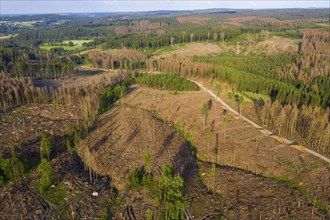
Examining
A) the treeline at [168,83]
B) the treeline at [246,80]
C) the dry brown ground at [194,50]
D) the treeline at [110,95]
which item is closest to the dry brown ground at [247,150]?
the treeline at [110,95]

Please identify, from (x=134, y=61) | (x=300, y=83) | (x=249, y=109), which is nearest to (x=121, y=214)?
(x=249, y=109)

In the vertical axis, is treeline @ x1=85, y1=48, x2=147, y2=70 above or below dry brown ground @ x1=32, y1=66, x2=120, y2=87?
above

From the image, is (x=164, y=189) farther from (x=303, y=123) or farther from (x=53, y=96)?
(x=53, y=96)

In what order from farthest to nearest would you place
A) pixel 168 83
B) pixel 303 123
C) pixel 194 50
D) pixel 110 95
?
pixel 194 50, pixel 168 83, pixel 110 95, pixel 303 123

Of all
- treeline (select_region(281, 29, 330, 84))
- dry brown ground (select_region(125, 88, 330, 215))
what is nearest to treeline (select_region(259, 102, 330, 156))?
dry brown ground (select_region(125, 88, 330, 215))

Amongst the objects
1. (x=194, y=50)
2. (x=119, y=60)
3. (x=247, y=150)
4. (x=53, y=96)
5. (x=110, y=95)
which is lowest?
(x=247, y=150)

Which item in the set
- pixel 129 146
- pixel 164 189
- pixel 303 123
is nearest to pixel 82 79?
pixel 129 146

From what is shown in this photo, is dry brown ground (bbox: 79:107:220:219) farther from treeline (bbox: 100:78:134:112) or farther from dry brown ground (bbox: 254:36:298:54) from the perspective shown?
dry brown ground (bbox: 254:36:298:54)
